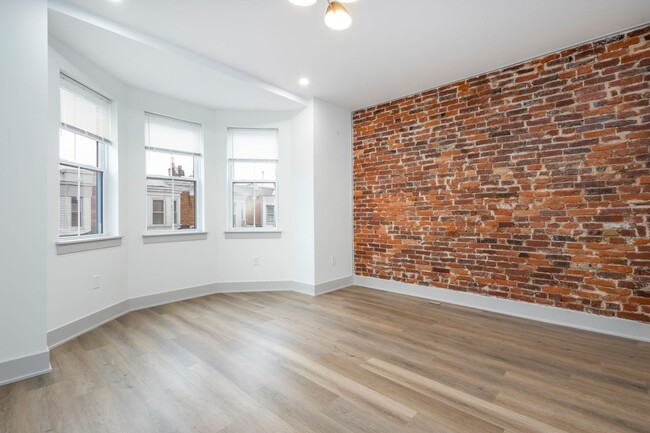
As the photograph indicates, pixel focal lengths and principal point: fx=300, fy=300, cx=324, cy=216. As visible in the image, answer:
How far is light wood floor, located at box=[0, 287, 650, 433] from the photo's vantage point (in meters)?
1.76

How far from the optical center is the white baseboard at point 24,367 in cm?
212

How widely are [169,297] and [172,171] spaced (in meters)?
1.76

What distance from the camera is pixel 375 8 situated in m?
2.56

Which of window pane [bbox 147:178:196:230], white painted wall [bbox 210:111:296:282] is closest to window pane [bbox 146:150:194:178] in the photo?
window pane [bbox 147:178:196:230]

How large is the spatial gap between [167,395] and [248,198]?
10.5 feet

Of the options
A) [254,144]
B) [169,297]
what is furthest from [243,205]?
[169,297]

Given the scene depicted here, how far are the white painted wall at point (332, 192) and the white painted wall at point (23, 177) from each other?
9.90 feet

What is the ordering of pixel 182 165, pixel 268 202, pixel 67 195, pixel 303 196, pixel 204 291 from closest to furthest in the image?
1. pixel 67 195
2. pixel 182 165
3. pixel 204 291
4. pixel 303 196
5. pixel 268 202

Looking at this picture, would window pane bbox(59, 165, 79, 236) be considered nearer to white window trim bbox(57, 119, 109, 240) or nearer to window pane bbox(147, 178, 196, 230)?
white window trim bbox(57, 119, 109, 240)

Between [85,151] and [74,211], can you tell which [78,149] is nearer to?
[85,151]

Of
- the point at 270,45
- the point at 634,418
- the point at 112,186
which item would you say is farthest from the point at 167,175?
the point at 634,418

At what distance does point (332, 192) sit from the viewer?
4.85 m

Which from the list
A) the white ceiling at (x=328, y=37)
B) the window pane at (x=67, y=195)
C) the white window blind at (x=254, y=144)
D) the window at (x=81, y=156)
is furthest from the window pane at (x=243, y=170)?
the window pane at (x=67, y=195)

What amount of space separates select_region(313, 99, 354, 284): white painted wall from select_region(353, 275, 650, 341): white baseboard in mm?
888
